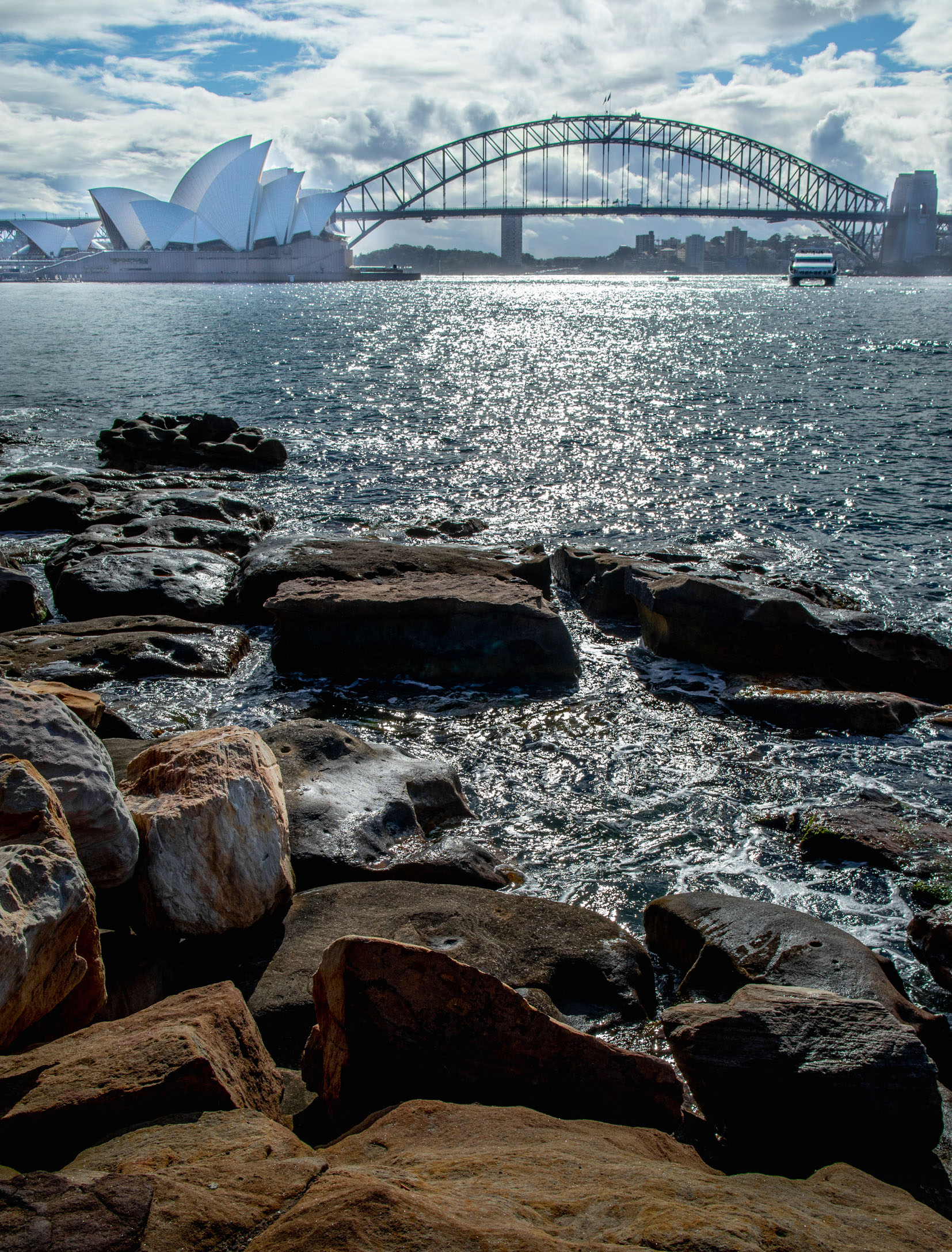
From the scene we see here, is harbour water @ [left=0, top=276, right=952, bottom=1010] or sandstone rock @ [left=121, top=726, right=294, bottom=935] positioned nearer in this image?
sandstone rock @ [left=121, top=726, right=294, bottom=935]

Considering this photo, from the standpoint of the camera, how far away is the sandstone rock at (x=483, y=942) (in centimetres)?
282

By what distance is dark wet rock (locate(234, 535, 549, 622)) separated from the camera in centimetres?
704

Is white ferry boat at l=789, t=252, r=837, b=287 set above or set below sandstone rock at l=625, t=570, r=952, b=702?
above

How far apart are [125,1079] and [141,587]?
5.88 meters

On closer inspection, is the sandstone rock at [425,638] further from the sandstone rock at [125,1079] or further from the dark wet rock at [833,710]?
the sandstone rock at [125,1079]

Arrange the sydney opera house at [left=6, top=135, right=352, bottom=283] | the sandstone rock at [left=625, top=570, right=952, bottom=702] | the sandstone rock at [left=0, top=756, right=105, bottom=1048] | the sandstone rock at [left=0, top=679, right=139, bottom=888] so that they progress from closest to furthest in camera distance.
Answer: the sandstone rock at [left=0, top=756, right=105, bottom=1048] < the sandstone rock at [left=0, top=679, right=139, bottom=888] < the sandstone rock at [left=625, top=570, right=952, bottom=702] < the sydney opera house at [left=6, top=135, right=352, bottom=283]

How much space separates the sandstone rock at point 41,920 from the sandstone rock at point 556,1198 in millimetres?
807

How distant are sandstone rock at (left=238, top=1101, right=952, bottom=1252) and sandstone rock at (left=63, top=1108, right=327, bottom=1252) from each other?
67mm

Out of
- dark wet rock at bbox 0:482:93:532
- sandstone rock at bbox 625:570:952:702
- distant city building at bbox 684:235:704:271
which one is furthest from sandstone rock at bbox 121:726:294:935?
distant city building at bbox 684:235:704:271

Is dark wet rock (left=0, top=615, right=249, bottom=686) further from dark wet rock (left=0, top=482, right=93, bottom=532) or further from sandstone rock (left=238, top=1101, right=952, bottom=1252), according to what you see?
sandstone rock (left=238, top=1101, right=952, bottom=1252)

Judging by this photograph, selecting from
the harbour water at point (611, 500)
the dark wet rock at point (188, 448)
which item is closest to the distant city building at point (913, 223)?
the harbour water at point (611, 500)

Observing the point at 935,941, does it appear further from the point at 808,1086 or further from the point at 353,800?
the point at 353,800

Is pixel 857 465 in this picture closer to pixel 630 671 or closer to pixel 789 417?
pixel 789 417

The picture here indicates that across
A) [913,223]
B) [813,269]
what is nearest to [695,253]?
[913,223]
